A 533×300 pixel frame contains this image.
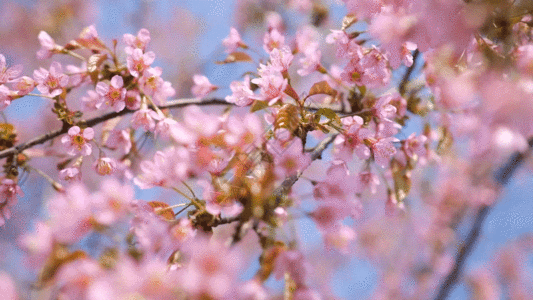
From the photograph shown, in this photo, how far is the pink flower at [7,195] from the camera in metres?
1.09

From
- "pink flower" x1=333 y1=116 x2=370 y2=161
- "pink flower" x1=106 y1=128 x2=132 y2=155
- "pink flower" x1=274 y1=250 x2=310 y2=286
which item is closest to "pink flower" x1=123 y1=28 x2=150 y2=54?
"pink flower" x1=106 y1=128 x2=132 y2=155

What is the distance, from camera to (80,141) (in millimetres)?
1126

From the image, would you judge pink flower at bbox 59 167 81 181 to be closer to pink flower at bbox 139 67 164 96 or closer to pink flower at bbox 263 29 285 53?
pink flower at bbox 139 67 164 96

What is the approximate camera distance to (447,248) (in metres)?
3.87

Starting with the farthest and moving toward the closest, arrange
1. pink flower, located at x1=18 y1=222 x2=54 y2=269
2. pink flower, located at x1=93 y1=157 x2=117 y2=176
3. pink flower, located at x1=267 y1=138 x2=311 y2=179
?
pink flower, located at x1=93 y1=157 x2=117 y2=176 < pink flower, located at x1=267 y1=138 x2=311 y2=179 < pink flower, located at x1=18 y1=222 x2=54 y2=269

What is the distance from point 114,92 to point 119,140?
0.85 feet

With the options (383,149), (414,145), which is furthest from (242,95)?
(414,145)

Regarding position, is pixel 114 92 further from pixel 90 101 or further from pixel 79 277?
pixel 79 277

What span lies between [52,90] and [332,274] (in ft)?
18.4

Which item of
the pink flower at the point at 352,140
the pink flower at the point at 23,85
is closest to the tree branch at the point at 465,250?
the pink flower at the point at 352,140

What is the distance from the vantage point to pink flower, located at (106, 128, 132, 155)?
1.27 meters

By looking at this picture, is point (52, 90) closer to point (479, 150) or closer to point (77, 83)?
point (77, 83)

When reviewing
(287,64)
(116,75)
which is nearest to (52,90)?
(116,75)

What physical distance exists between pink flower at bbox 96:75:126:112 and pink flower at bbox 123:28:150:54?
0.13 meters
